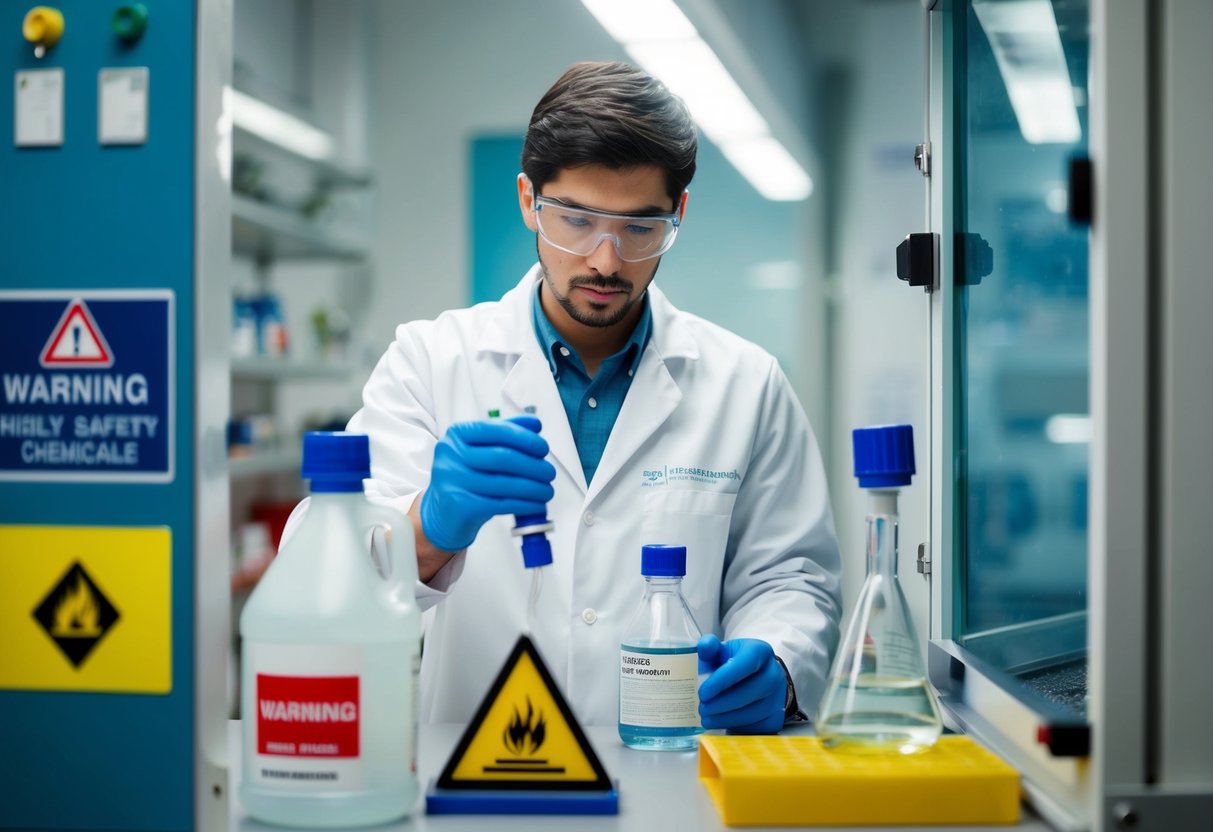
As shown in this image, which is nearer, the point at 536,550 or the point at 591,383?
the point at 536,550

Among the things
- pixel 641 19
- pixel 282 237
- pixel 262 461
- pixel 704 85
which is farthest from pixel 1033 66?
pixel 282 237

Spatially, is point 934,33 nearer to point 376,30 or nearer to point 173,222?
point 173,222

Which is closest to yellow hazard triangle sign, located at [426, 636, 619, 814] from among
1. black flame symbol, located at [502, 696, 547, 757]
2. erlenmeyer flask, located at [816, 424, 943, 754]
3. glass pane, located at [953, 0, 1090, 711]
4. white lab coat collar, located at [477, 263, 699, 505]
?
black flame symbol, located at [502, 696, 547, 757]

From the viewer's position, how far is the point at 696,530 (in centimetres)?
164

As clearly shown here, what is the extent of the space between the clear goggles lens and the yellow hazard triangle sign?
2.60 feet

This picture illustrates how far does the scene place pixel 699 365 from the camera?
180 centimetres

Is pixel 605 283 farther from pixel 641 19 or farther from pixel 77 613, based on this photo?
pixel 641 19

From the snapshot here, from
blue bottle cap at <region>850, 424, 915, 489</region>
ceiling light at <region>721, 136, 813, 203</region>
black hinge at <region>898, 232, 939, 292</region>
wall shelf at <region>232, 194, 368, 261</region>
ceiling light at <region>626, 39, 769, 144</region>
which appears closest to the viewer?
blue bottle cap at <region>850, 424, 915, 489</region>

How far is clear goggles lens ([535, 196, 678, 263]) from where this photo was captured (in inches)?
61.3

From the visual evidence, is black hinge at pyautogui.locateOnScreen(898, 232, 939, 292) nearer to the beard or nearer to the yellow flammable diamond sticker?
the beard

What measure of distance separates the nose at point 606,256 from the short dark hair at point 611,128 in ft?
0.36

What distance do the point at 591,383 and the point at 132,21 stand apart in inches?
39.7

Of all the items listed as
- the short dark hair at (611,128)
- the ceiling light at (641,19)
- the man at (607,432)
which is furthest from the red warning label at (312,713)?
the ceiling light at (641,19)

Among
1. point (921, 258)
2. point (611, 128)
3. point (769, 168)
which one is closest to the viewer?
point (921, 258)
